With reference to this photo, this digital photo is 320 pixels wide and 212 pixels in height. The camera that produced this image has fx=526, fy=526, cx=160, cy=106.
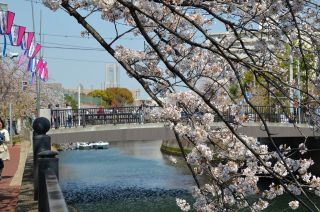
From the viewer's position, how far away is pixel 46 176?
12.5 feet

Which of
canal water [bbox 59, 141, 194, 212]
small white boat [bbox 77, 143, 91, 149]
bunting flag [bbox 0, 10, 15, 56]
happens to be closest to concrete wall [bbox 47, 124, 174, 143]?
canal water [bbox 59, 141, 194, 212]

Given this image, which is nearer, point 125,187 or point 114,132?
point 114,132

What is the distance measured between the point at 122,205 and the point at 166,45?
1735 centimetres

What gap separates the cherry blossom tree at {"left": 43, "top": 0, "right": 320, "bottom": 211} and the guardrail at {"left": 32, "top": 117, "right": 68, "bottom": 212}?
1.23 m

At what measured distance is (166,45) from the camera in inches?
241

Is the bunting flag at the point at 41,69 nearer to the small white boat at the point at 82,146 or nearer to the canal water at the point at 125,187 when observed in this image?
the canal water at the point at 125,187

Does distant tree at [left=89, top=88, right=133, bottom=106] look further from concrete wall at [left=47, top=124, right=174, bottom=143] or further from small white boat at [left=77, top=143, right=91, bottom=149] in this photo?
concrete wall at [left=47, top=124, right=174, bottom=143]

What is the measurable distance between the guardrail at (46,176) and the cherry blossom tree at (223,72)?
1235mm

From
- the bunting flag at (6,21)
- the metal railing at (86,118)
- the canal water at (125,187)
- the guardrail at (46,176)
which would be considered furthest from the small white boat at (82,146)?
the guardrail at (46,176)

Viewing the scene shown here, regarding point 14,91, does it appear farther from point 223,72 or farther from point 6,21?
point 223,72

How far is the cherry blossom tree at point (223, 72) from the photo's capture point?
14.9 ft

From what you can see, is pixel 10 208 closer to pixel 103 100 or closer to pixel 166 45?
pixel 166 45

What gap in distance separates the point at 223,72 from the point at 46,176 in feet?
9.34

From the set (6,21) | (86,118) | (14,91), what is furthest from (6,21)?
(14,91)
